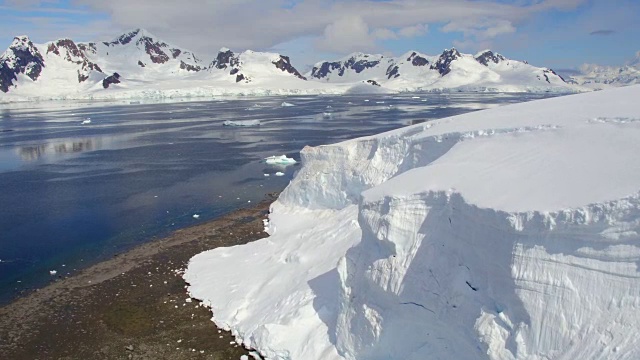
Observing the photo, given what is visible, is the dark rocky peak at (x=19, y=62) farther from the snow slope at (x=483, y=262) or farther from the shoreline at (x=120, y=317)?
the snow slope at (x=483, y=262)

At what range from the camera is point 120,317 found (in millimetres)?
16203

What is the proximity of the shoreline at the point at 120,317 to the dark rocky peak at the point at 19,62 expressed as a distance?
190 m

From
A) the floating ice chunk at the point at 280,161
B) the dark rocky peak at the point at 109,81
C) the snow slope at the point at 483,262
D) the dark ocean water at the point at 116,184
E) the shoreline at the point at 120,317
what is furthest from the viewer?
the dark rocky peak at the point at 109,81

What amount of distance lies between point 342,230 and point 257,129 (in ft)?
164

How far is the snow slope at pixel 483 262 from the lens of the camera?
819cm

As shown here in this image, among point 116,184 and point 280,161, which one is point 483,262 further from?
point 280,161

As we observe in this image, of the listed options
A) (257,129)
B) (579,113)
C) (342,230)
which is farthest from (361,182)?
(257,129)

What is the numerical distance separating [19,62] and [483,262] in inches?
8415

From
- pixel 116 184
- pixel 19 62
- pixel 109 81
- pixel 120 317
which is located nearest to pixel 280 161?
pixel 116 184

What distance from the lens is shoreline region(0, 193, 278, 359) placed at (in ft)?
47.0

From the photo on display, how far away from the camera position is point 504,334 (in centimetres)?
899

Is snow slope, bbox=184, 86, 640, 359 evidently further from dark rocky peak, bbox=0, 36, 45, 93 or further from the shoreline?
dark rocky peak, bbox=0, 36, 45, 93

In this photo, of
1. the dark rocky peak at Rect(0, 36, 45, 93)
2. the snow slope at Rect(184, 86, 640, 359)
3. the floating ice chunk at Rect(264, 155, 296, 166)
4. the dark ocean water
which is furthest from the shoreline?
the dark rocky peak at Rect(0, 36, 45, 93)

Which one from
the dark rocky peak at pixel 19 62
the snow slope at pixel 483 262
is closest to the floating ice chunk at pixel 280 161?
the snow slope at pixel 483 262
